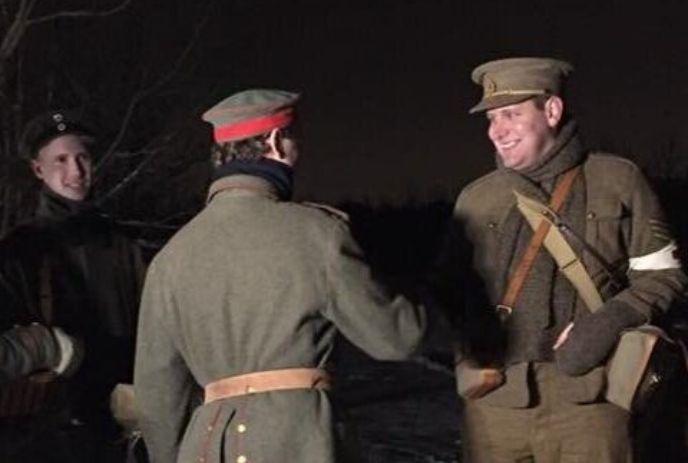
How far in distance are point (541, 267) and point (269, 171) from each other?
1090 mm

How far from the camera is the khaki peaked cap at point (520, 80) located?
4.29 m

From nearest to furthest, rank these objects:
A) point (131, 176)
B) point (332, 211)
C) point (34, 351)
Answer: point (332, 211) < point (34, 351) < point (131, 176)

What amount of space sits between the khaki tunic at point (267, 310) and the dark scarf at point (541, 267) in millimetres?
737

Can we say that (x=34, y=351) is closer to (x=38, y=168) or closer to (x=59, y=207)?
(x=59, y=207)

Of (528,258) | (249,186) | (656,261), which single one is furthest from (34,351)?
(656,261)

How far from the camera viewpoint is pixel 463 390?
434 centimetres

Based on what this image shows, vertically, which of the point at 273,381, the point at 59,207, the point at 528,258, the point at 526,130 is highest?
the point at 526,130

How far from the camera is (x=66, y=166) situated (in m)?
4.40

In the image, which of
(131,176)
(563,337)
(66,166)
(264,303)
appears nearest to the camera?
(264,303)

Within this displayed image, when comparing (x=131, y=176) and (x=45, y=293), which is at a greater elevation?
(x=45, y=293)

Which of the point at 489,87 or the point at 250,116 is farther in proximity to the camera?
the point at 489,87

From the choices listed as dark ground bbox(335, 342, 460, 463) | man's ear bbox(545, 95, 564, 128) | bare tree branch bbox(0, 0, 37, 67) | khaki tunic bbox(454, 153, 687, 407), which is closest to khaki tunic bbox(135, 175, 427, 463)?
khaki tunic bbox(454, 153, 687, 407)

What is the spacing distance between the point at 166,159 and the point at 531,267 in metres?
9.81

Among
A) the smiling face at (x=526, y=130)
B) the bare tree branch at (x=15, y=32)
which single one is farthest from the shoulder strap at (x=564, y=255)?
the bare tree branch at (x=15, y=32)
